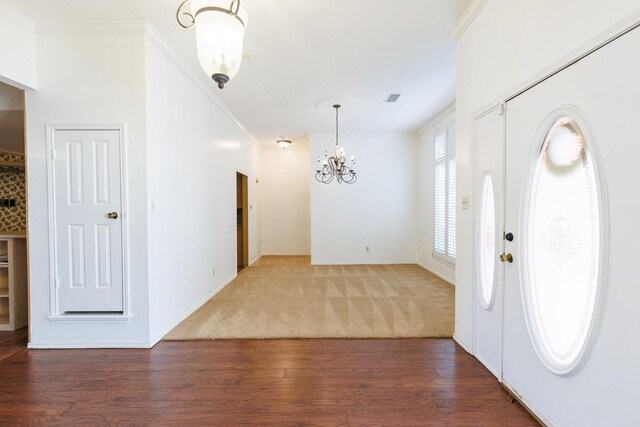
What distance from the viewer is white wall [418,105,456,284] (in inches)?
211

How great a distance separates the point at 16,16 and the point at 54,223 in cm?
177

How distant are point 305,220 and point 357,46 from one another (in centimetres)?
548

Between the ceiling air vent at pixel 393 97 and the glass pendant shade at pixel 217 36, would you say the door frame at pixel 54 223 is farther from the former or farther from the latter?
the ceiling air vent at pixel 393 97

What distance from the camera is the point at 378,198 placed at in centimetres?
649

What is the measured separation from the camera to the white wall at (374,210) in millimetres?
6477

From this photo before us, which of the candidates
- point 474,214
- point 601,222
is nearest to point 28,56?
point 474,214

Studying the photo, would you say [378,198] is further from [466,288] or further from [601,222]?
[601,222]

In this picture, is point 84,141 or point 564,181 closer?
point 564,181

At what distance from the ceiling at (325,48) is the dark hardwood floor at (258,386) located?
9.58 feet

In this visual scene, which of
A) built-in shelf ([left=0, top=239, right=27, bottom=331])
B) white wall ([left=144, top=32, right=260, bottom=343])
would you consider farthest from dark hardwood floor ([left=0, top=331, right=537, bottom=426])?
built-in shelf ([left=0, top=239, right=27, bottom=331])

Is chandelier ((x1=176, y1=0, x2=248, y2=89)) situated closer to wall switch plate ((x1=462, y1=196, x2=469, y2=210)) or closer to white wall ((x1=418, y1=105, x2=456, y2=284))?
wall switch plate ((x1=462, y1=196, x2=469, y2=210))

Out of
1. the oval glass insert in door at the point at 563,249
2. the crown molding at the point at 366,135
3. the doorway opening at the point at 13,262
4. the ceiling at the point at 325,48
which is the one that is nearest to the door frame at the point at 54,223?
the doorway opening at the point at 13,262

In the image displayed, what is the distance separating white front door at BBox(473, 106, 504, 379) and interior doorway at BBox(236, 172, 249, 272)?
194 inches

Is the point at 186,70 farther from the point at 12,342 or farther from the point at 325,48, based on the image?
the point at 12,342
